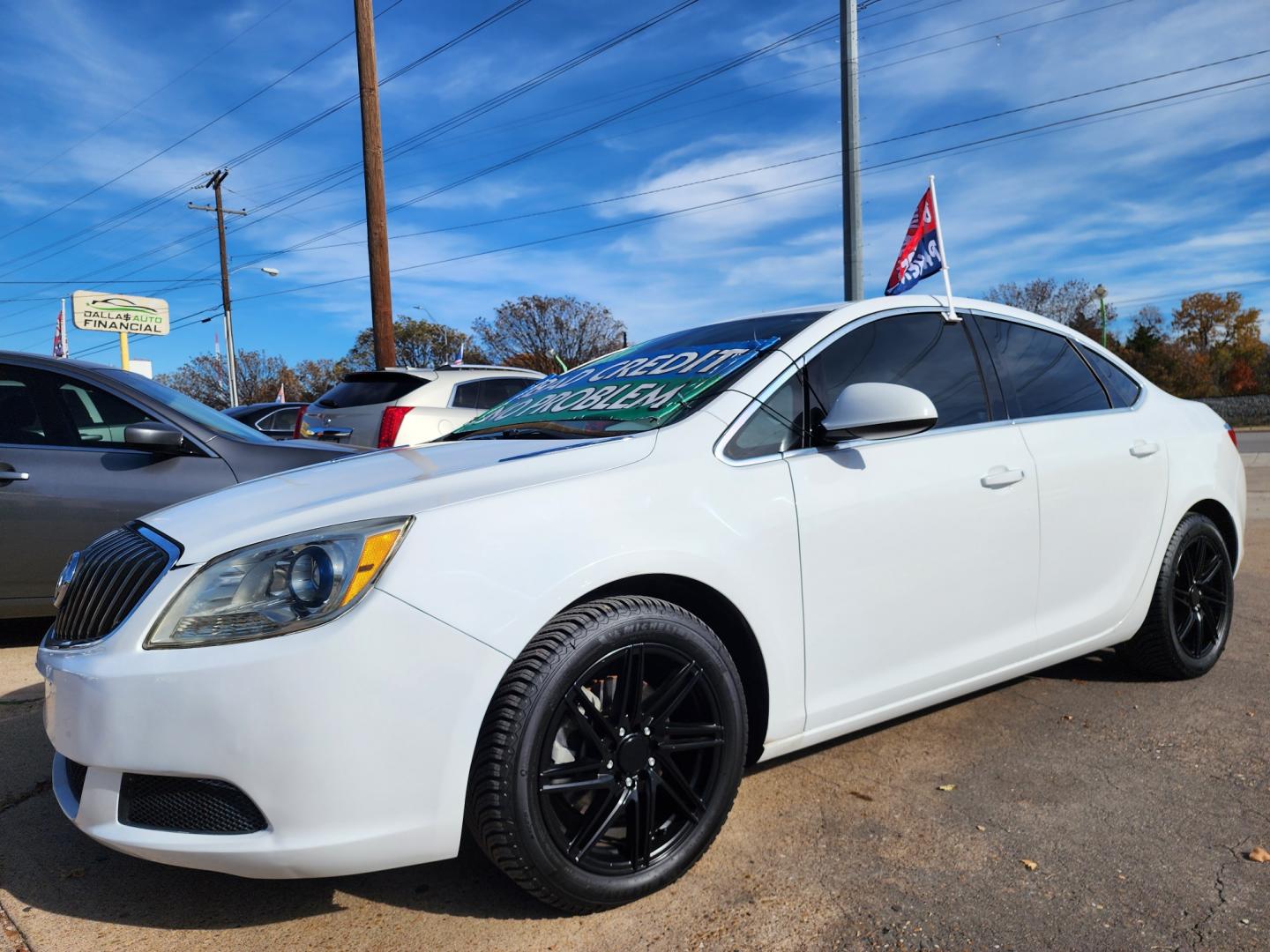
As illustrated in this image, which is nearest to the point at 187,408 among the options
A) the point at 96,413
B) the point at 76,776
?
the point at 96,413

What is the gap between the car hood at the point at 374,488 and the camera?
2062 mm

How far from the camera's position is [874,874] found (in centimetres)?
237

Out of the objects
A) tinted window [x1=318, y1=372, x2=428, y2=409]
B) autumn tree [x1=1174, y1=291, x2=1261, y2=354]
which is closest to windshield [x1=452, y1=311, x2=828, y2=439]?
tinted window [x1=318, y1=372, x2=428, y2=409]

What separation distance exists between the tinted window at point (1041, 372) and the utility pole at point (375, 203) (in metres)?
10.9

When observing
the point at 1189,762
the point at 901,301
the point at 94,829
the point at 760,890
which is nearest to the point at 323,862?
the point at 94,829

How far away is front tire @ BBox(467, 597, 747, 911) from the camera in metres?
2.01

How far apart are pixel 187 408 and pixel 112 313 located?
21.7 meters

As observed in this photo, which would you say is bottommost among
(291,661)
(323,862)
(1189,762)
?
(1189,762)

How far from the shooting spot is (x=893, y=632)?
271cm

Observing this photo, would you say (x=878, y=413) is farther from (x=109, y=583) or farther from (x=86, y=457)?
(x=86, y=457)

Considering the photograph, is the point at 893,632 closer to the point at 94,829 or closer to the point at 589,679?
the point at 589,679

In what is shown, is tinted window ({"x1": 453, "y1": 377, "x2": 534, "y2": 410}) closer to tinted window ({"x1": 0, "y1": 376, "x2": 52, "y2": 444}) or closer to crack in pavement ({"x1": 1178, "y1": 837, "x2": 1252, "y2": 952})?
tinted window ({"x1": 0, "y1": 376, "x2": 52, "y2": 444})

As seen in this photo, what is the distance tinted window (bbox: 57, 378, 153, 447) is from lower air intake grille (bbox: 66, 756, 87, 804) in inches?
112

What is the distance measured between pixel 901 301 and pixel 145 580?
244cm
